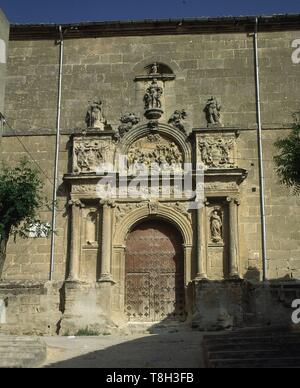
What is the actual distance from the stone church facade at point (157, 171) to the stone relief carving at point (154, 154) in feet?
0.09

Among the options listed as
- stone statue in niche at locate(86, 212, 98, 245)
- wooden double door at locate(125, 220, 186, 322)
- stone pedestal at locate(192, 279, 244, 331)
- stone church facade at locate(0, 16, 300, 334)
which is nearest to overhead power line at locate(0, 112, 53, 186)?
stone church facade at locate(0, 16, 300, 334)

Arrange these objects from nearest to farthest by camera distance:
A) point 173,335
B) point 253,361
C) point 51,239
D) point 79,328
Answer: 1. point 253,361
2. point 173,335
3. point 79,328
4. point 51,239

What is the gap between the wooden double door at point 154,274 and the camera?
15844 mm

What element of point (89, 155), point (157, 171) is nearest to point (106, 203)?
point (89, 155)

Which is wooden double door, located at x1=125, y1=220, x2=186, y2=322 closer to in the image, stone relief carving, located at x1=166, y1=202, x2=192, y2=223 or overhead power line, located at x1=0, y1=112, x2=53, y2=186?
stone relief carving, located at x1=166, y1=202, x2=192, y2=223

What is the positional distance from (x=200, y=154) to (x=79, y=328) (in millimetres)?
5266

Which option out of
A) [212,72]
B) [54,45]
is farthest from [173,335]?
[54,45]

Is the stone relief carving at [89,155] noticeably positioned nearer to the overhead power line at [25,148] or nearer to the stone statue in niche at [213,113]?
the overhead power line at [25,148]

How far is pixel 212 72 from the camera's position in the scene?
679 inches

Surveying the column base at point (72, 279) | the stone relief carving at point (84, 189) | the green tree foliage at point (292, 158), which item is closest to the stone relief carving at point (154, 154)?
A: the stone relief carving at point (84, 189)

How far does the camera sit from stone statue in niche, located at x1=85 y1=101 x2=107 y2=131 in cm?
1681

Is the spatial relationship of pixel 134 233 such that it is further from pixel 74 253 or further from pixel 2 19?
pixel 2 19
